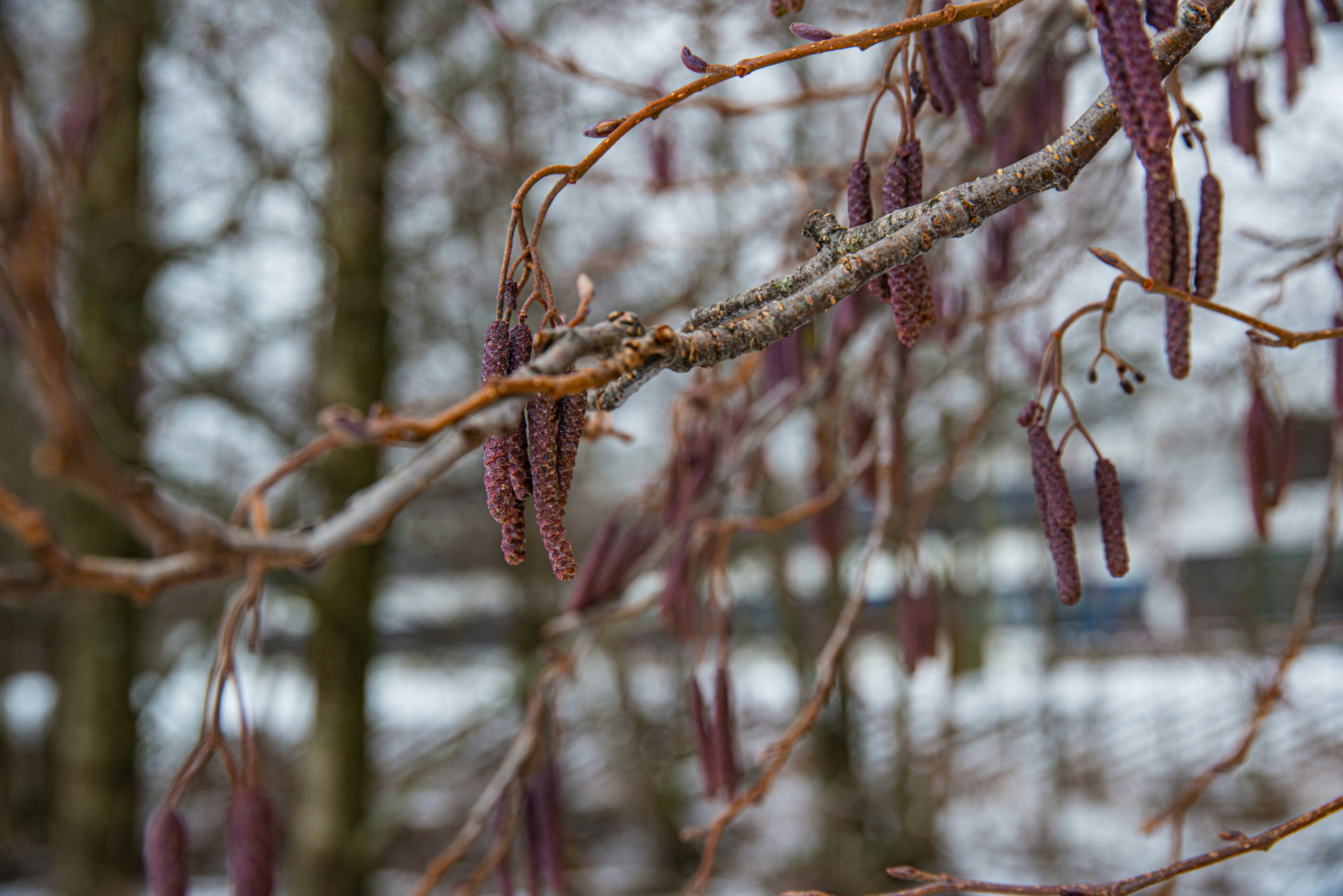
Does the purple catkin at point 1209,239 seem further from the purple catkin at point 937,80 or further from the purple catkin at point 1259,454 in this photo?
the purple catkin at point 1259,454

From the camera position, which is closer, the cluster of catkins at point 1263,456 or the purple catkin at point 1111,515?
the purple catkin at point 1111,515

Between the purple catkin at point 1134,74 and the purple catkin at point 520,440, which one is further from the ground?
the purple catkin at point 1134,74

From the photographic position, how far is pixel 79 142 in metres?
2.42

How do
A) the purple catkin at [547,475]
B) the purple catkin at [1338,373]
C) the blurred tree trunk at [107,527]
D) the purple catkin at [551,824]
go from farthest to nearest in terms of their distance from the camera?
the blurred tree trunk at [107,527] < the purple catkin at [551,824] < the purple catkin at [1338,373] < the purple catkin at [547,475]

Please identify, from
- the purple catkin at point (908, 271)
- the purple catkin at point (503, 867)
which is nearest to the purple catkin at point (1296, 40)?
the purple catkin at point (908, 271)

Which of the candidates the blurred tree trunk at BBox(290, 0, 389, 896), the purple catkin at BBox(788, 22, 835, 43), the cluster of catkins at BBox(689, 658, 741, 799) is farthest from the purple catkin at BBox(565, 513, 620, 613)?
the blurred tree trunk at BBox(290, 0, 389, 896)

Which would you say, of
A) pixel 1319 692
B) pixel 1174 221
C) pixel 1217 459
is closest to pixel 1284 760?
pixel 1319 692

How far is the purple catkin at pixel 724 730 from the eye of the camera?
170 centimetres

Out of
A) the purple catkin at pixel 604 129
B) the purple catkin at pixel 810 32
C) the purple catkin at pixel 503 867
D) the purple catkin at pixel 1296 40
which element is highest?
the purple catkin at pixel 1296 40

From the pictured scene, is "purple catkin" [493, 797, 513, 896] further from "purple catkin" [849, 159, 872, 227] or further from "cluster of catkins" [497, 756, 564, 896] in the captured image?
"purple catkin" [849, 159, 872, 227]

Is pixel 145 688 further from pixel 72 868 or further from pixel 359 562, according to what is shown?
pixel 359 562

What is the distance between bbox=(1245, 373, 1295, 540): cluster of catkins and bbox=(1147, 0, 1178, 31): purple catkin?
3.23 feet

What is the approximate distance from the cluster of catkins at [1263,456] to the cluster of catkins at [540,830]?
125 cm

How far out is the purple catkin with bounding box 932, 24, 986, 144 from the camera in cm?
121
